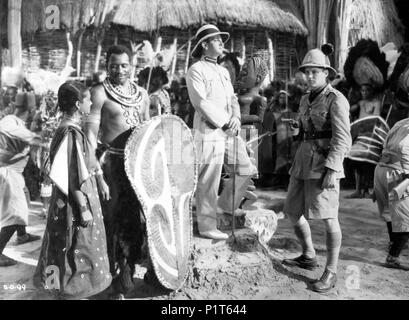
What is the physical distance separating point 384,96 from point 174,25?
3.39 metres

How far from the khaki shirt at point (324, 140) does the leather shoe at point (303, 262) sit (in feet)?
2.71

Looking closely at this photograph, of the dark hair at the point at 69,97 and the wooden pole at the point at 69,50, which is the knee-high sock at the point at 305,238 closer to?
the dark hair at the point at 69,97

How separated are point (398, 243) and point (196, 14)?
165 inches

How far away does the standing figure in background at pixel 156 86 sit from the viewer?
551 centimetres

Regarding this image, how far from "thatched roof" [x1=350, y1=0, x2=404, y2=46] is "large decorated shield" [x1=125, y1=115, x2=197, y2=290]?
4.17 metres

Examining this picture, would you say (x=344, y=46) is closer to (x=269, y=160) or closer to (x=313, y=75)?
(x=269, y=160)

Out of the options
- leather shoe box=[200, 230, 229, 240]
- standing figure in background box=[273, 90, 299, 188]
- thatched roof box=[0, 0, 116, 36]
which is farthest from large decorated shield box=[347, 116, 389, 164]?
thatched roof box=[0, 0, 116, 36]

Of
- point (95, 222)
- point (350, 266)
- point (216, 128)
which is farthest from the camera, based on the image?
point (350, 266)

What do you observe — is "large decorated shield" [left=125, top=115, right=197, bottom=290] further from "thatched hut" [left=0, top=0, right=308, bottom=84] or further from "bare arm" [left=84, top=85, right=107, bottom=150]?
"thatched hut" [left=0, top=0, right=308, bottom=84]

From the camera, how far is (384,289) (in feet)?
11.5

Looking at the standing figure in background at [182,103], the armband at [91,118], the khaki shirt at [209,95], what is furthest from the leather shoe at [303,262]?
the standing figure in background at [182,103]

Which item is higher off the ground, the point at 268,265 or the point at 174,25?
the point at 174,25

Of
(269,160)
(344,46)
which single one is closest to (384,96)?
(344,46)
